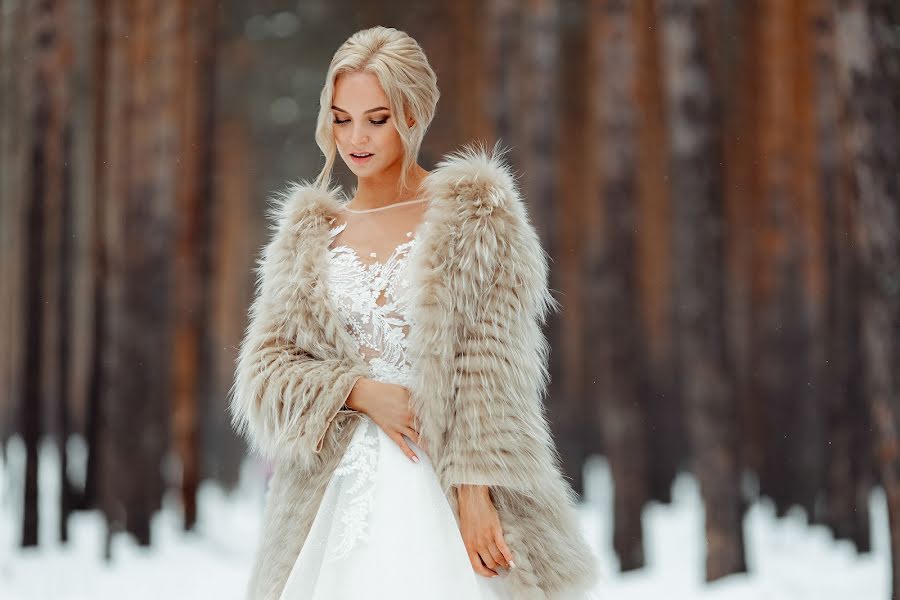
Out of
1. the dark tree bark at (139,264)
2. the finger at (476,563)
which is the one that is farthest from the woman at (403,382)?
the dark tree bark at (139,264)

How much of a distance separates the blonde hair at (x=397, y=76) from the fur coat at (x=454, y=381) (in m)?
0.12

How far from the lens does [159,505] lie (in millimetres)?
8867

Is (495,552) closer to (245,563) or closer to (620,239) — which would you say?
(620,239)

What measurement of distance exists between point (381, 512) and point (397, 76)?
1006 mm

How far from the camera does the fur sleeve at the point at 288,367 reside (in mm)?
2361

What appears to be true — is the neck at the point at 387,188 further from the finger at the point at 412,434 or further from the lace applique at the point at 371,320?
the finger at the point at 412,434

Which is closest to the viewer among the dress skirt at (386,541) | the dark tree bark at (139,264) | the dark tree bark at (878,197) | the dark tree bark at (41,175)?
the dress skirt at (386,541)

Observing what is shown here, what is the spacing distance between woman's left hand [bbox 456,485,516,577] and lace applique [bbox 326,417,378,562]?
215mm

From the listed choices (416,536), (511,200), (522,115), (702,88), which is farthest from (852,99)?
(522,115)

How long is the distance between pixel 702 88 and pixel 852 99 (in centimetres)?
158

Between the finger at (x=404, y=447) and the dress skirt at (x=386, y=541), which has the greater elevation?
the finger at (x=404, y=447)

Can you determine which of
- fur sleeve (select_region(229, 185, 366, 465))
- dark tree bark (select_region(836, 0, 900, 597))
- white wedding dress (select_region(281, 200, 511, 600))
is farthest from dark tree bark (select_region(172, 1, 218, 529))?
white wedding dress (select_region(281, 200, 511, 600))

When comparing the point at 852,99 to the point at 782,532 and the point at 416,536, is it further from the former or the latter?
the point at 782,532

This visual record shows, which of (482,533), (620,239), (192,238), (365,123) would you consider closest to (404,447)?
(482,533)
